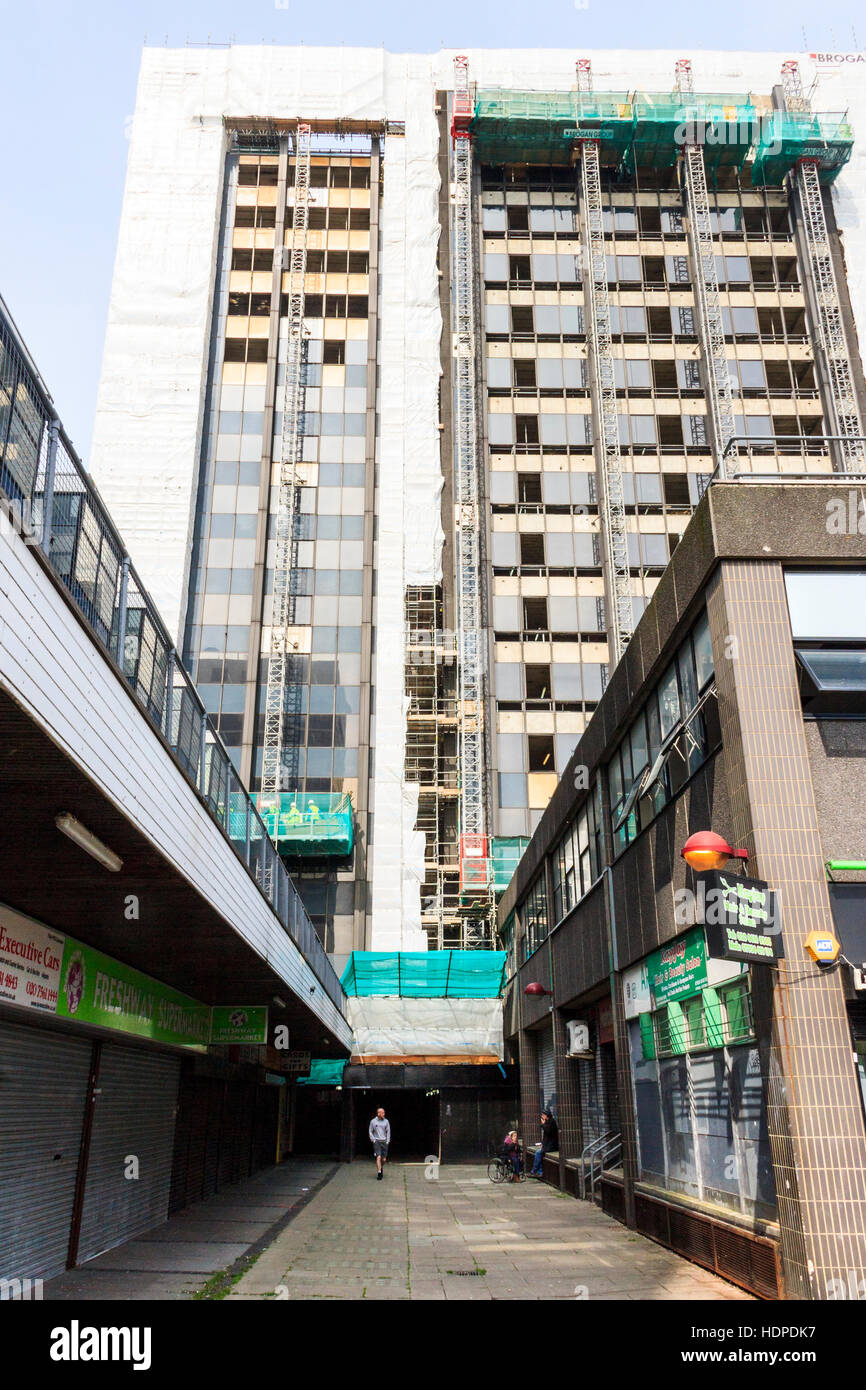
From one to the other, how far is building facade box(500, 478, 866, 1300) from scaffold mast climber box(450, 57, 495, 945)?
26.7 m

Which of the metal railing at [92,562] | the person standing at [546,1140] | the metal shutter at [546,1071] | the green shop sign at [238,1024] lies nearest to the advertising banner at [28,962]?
the metal railing at [92,562]

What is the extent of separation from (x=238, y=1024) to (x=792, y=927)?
437 inches

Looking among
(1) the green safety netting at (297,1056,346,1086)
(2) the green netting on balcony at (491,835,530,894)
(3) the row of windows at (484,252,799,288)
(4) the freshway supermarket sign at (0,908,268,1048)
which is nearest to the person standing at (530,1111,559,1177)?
(1) the green safety netting at (297,1056,346,1086)

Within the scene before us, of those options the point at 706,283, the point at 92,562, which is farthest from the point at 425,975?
the point at 706,283

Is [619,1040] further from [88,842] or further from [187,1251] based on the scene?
[88,842]

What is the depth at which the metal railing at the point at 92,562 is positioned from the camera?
17.8 feet

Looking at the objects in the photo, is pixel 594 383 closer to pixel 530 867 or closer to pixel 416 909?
pixel 416 909

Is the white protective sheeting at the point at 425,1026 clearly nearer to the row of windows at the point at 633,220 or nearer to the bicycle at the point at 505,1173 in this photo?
the bicycle at the point at 505,1173

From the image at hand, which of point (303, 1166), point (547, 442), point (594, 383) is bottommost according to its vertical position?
point (303, 1166)

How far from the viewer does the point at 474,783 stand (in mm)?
43125

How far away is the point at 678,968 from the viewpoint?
478 inches

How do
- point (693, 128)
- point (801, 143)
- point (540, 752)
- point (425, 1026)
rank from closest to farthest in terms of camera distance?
point (425, 1026), point (540, 752), point (801, 143), point (693, 128)
